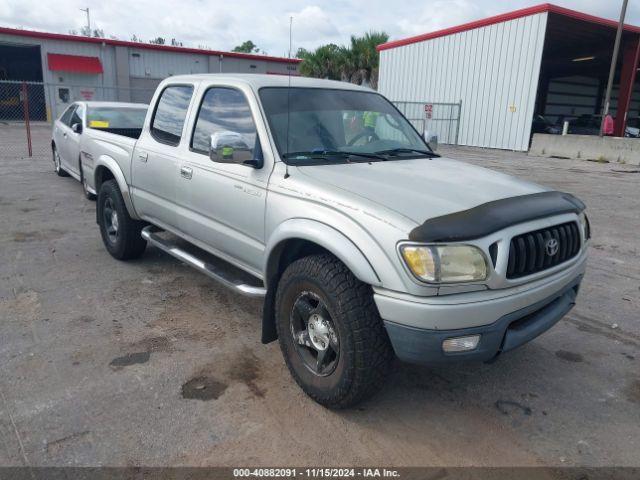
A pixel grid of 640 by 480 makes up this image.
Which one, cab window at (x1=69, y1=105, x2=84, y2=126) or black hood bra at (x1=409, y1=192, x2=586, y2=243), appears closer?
black hood bra at (x1=409, y1=192, x2=586, y2=243)

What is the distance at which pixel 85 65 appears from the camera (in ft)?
103

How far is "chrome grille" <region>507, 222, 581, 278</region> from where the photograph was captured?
2.64 metres

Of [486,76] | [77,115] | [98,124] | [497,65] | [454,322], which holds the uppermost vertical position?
[497,65]

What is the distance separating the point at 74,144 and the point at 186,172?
6261 millimetres

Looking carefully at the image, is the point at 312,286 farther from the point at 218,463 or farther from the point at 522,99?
the point at 522,99


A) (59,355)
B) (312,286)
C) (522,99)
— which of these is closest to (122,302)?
(59,355)

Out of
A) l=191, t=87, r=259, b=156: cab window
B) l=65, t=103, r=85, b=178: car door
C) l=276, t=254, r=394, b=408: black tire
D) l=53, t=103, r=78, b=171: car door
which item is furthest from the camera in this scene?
l=53, t=103, r=78, b=171: car door

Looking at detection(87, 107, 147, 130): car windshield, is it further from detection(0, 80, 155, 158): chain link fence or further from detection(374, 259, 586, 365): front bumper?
detection(0, 80, 155, 158): chain link fence

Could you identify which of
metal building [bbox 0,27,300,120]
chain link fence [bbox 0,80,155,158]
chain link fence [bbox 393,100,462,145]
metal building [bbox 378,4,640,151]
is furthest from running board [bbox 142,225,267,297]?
metal building [bbox 0,27,300,120]

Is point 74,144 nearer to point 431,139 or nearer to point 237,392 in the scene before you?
point 431,139

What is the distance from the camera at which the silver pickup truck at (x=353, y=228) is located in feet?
8.14

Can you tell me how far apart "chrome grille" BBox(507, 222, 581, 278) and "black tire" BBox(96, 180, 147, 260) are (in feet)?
12.6

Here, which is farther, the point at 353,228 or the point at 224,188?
the point at 224,188

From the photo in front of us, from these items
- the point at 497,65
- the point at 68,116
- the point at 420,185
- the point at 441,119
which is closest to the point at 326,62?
the point at 441,119
